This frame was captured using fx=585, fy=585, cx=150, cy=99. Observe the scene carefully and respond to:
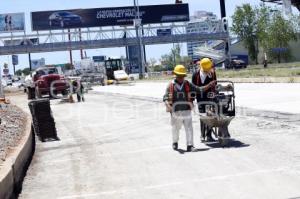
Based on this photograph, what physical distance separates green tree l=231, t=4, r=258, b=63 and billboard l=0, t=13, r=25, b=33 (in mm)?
36557

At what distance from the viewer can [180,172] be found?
948 centimetres

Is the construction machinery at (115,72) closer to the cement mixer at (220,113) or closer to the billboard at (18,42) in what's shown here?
the billboard at (18,42)

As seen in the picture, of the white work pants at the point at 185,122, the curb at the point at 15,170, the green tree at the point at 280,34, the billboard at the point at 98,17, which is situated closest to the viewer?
the curb at the point at 15,170

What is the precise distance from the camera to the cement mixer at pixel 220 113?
11.7m

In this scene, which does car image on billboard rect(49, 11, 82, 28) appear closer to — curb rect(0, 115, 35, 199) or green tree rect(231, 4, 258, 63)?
green tree rect(231, 4, 258, 63)

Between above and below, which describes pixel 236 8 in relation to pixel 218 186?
above

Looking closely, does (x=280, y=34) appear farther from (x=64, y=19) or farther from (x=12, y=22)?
(x=12, y=22)

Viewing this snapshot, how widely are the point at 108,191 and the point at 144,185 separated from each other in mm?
568

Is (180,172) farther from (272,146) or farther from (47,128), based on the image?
(47,128)

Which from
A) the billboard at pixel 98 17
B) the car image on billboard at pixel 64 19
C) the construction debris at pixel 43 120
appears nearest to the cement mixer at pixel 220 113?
the construction debris at pixel 43 120

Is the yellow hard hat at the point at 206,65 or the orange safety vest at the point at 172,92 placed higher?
the yellow hard hat at the point at 206,65

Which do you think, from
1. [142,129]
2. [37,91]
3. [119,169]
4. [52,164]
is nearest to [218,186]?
[119,169]

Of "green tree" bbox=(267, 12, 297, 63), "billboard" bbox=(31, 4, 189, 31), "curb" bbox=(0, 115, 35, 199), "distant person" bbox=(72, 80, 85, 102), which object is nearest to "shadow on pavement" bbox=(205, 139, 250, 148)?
"curb" bbox=(0, 115, 35, 199)

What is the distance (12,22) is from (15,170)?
97.0 m
